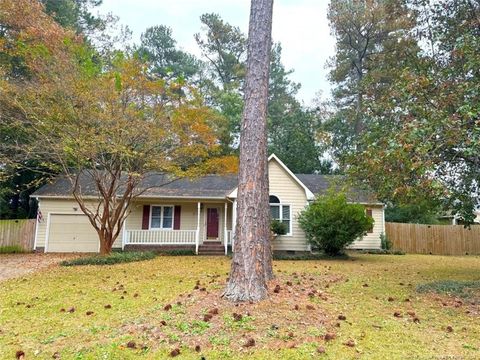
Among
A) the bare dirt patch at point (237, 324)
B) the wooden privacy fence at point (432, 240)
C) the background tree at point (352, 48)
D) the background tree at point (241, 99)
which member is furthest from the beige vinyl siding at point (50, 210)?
the wooden privacy fence at point (432, 240)

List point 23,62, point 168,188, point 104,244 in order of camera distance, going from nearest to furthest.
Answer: point 104,244 < point 23,62 < point 168,188

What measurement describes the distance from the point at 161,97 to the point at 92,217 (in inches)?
205

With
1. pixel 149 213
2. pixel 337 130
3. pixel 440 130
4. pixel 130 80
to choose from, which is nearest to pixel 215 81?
pixel 337 130

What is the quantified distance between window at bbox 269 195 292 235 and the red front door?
→ 125 inches

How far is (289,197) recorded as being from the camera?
16.0 m

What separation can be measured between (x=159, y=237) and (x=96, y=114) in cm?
711

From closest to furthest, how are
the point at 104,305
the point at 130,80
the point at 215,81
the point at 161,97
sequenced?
the point at 104,305 < the point at 130,80 < the point at 161,97 < the point at 215,81

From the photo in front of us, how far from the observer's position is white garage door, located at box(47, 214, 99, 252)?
1631 centimetres

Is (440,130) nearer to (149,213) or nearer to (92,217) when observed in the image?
(92,217)

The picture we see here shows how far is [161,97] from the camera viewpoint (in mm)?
12906

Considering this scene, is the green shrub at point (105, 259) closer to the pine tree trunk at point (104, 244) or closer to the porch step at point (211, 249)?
the pine tree trunk at point (104, 244)

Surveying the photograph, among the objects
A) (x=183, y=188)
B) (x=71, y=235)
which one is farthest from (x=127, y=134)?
(x=71, y=235)

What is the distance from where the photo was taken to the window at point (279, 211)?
15.8 meters

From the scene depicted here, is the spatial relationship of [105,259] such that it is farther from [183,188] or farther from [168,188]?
[183,188]
